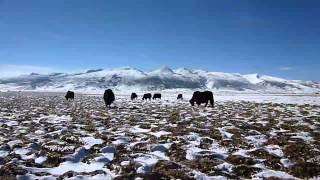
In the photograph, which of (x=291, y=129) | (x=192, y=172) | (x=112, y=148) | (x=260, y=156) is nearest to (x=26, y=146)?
(x=112, y=148)

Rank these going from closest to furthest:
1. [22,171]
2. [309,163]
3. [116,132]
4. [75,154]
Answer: [22,171] → [309,163] → [75,154] → [116,132]

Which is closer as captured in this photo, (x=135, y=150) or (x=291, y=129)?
(x=135, y=150)

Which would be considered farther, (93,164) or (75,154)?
(75,154)

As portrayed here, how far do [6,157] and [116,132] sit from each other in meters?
5.37

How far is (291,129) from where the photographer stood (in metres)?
15.2

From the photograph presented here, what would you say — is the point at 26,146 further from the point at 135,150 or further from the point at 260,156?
the point at 260,156

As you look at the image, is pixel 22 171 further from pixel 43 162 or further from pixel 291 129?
pixel 291 129

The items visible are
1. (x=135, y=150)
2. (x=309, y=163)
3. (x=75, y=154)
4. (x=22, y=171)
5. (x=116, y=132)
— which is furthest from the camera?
(x=116, y=132)

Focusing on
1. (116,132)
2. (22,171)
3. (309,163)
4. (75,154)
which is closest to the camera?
(22,171)

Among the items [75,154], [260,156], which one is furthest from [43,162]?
[260,156]

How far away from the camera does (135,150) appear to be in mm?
10766

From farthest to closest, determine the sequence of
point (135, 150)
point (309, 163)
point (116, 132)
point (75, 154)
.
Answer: point (116, 132), point (135, 150), point (75, 154), point (309, 163)

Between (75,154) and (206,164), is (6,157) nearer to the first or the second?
(75,154)

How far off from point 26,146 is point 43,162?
211cm
